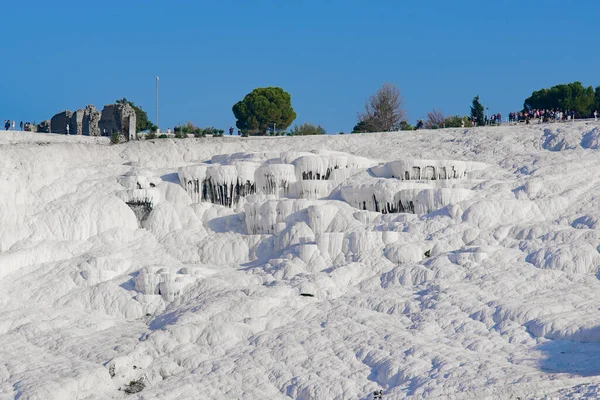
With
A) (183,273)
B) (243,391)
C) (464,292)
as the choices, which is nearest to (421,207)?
(464,292)

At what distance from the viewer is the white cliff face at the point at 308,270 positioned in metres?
24.4

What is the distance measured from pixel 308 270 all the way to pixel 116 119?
24.0m

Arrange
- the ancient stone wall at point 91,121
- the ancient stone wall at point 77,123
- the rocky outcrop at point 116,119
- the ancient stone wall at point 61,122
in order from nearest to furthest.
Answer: the rocky outcrop at point 116,119 → the ancient stone wall at point 91,121 → the ancient stone wall at point 77,123 → the ancient stone wall at point 61,122

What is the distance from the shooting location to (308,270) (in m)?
30.3

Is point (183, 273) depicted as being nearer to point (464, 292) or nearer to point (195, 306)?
point (195, 306)

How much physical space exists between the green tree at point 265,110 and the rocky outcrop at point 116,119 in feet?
75.7

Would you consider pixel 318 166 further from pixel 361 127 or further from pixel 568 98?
pixel 568 98

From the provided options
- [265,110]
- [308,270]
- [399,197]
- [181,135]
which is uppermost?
[265,110]

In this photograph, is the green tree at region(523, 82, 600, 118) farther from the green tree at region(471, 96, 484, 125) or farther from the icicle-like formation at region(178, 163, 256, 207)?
the icicle-like formation at region(178, 163, 256, 207)

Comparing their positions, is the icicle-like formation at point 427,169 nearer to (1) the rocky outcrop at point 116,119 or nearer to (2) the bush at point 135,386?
(2) the bush at point 135,386

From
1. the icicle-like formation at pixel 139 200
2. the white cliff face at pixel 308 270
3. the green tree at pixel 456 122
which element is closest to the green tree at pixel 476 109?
the green tree at pixel 456 122

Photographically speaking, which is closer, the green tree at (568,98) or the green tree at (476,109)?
the green tree at (476,109)

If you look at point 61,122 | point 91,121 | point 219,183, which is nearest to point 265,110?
point 61,122

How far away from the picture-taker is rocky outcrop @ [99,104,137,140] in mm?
48844
